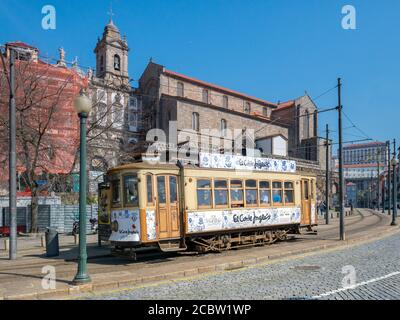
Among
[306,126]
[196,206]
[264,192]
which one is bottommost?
[196,206]

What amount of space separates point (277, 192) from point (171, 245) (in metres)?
5.62

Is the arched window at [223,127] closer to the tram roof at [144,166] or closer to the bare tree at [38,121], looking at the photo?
the bare tree at [38,121]

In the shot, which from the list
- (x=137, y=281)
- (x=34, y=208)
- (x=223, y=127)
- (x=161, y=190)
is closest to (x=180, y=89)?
(x=223, y=127)

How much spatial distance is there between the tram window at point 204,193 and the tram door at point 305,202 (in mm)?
5771

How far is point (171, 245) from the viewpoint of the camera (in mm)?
12273

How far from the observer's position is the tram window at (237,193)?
46.1 feet

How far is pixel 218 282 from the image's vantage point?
29.8 ft

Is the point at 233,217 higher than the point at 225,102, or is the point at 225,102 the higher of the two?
the point at 225,102

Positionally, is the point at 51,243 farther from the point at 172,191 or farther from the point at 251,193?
the point at 251,193

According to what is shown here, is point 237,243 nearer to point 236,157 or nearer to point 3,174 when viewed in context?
point 236,157

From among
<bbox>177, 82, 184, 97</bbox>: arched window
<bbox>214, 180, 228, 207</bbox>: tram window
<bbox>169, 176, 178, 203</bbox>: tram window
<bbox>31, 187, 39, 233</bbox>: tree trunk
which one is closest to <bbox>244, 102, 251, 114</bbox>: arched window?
<bbox>177, 82, 184, 97</bbox>: arched window

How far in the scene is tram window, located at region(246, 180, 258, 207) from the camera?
573 inches
